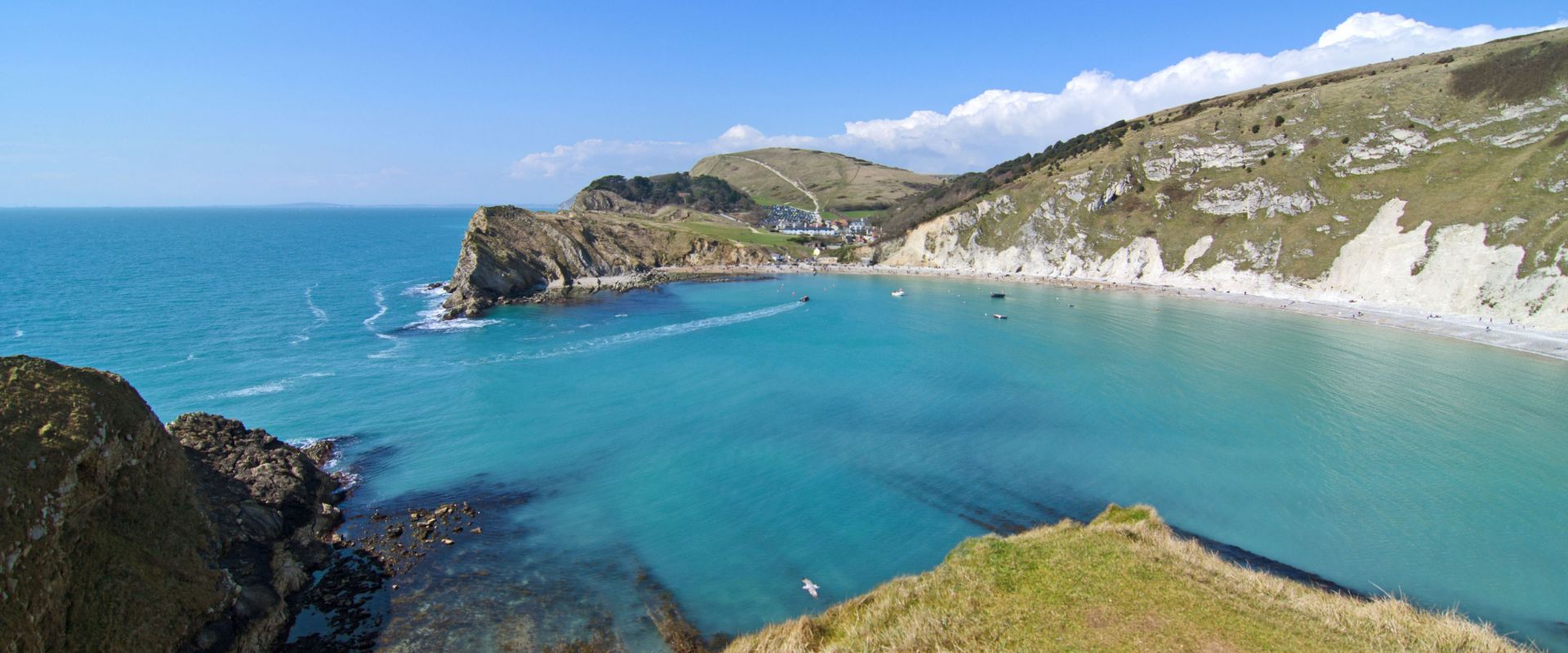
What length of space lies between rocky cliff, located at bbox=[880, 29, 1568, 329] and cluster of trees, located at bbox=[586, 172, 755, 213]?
77507 millimetres

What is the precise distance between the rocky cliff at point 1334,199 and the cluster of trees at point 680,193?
7751 cm

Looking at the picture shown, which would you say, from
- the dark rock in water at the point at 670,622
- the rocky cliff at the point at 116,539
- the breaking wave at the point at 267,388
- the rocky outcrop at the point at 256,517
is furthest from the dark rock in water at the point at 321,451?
the dark rock in water at the point at 670,622

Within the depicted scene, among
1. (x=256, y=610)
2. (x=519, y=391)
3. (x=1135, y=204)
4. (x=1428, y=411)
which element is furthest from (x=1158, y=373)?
(x=1135, y=204)

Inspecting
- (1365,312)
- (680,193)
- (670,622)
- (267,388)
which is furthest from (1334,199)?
(680,193)

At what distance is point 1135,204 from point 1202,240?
1151 cm

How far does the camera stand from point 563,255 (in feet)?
A: 296

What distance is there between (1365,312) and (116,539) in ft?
288

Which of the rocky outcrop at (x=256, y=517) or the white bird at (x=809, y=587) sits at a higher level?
the rocky outcrop at (x=256, y=517)

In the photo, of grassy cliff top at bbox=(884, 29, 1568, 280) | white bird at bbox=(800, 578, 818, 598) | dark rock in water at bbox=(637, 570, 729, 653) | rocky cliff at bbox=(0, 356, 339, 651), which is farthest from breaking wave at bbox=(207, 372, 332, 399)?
grassy cliff top at bbox=(884, 29, 1568, 280)

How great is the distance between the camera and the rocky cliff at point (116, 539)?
13.0 meters

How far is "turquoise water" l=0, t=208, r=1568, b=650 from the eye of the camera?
21.8 meters

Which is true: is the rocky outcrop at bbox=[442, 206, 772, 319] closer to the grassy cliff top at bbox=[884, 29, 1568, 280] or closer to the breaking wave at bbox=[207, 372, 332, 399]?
the breaking wave at bbox=[207, 372, 332, 399]

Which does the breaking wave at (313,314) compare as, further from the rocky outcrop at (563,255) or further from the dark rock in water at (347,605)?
the dark rock in water at (347,605)

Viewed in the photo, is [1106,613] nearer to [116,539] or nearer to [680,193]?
[116,539]
